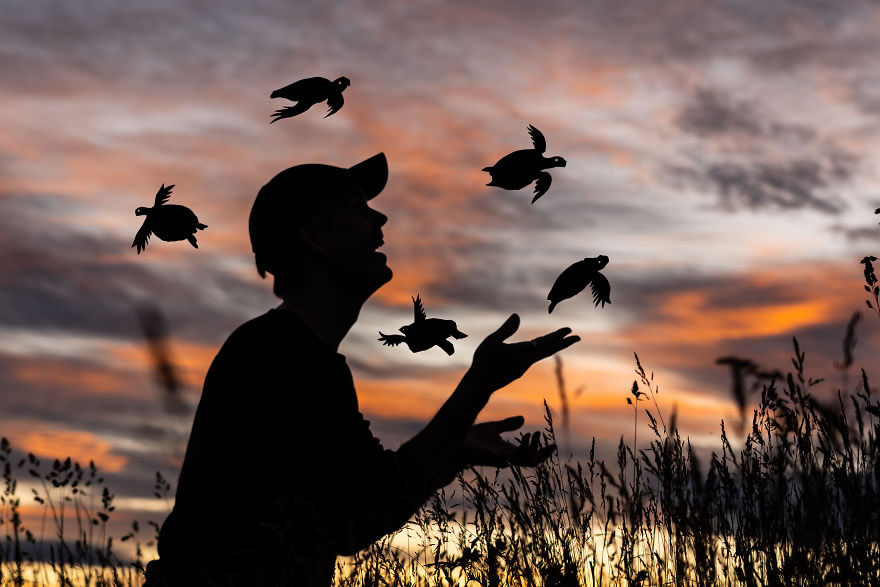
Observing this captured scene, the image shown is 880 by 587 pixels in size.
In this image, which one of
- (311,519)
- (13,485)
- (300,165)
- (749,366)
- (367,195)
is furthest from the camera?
(13,485)

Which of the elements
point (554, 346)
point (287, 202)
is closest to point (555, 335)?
point (554, 346)

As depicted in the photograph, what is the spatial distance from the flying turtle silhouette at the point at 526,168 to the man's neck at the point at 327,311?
738 mm

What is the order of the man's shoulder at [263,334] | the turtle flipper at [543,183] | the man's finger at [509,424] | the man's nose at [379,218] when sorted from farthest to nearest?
the man's nose at [379,218], the turtle flipper at [543,183], the man's finger at [509,424], the man's shoulder at [263,334]

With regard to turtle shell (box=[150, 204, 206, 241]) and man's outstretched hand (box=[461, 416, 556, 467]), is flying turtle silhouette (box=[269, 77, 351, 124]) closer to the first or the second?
turtle shell (box=[150, 204, 206, 241])

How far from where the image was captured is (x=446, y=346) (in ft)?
12.6

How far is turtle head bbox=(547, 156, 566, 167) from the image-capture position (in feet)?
12.2

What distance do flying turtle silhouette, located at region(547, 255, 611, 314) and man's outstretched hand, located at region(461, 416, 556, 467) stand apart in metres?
0.49

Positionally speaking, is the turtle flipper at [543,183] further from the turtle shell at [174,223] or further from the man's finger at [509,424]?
the turtle shell at [174,223]

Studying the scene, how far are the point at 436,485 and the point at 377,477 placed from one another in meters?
0.23

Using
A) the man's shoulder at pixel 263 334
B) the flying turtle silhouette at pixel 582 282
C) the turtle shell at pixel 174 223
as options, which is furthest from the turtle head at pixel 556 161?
the turtle shell at pixel 174 223

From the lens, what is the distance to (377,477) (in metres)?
3.28

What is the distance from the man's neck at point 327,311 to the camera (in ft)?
11.8

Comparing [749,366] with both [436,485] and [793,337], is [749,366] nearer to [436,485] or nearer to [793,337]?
[793,337]

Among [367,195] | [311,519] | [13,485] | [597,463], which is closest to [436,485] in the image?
[311,519]
